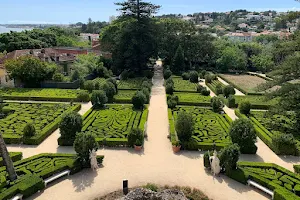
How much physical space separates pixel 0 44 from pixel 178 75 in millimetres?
43154

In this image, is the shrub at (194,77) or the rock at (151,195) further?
the shrub at (194,77)

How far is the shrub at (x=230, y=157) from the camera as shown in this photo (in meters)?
16.1

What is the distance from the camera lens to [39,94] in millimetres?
34219

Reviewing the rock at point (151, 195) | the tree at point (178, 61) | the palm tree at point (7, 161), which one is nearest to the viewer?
the rock at point (151, 195)

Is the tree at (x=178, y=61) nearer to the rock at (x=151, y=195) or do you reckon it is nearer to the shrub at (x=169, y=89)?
the shrub at (x=169, y=89)

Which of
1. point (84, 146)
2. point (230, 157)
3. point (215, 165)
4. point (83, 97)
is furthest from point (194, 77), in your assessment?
point (84, 146)

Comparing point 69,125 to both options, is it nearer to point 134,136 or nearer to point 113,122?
point 134,136

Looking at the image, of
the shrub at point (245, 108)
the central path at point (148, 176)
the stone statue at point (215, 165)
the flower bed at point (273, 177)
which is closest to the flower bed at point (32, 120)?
the central path at point (148, 176)

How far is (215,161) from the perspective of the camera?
1656 centimetres

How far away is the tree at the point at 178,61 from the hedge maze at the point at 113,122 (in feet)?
78.0

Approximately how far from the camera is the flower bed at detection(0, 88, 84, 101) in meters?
32.6

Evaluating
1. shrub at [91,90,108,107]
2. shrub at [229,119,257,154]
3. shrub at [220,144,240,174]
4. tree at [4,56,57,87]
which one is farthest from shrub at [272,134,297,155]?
tree at [4,56,57,87]

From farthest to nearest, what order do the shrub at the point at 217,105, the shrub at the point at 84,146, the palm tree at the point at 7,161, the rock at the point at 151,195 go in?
1. the shrub at the point at 217,105
2. the shrub at the point at 84,146
3. the palm tree at the point at 7,161
4. the rock at the point at 151,195

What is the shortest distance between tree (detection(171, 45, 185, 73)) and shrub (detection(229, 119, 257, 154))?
33.1m
